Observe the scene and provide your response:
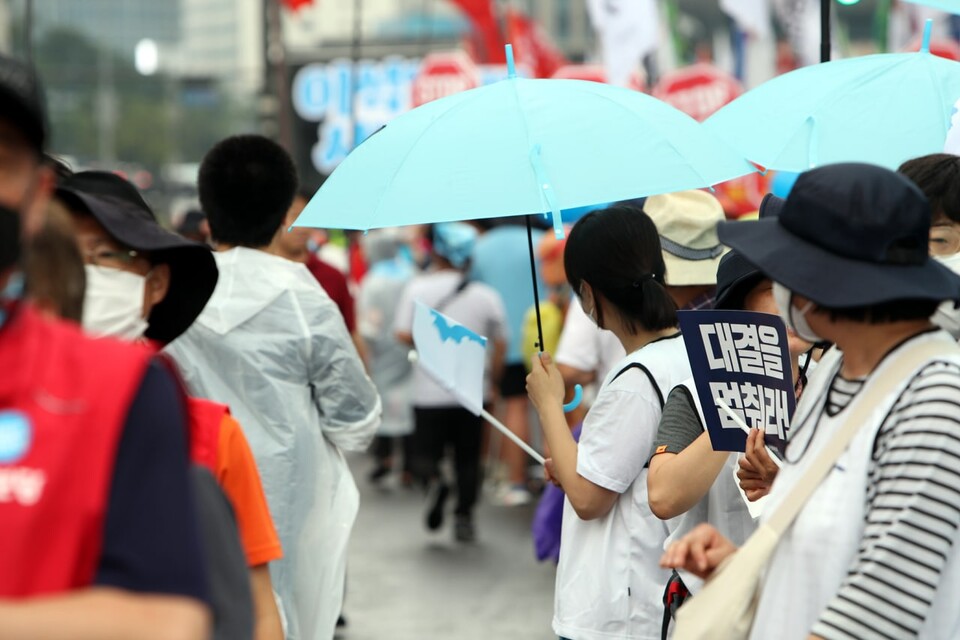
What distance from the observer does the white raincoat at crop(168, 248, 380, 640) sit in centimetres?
419

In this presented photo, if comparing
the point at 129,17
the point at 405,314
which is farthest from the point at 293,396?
the point at 129,17

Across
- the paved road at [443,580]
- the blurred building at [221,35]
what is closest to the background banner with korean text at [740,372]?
the paved road at [443,580]

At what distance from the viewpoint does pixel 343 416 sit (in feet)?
14.6

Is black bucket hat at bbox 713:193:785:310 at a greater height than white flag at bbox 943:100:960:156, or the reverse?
white flag at bbox 943:100:960:156

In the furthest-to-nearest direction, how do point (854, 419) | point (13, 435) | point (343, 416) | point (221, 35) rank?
point (221, 35) < point (343, 416) < point (854, 419) < point (13, 435)

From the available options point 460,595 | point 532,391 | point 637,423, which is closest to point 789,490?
point 637,423

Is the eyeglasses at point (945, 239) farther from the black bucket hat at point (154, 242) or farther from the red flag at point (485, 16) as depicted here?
the red flag at point (485, 16)

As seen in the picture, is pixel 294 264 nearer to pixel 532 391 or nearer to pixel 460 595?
pixel 532 391

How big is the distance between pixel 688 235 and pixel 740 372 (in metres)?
1.55

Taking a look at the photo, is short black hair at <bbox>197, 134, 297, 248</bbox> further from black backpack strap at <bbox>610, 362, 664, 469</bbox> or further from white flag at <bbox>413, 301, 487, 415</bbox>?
black backpack strap at <bbox>610, 362, 664, 469</bbox>

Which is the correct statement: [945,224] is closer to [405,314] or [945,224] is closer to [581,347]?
[581,347]

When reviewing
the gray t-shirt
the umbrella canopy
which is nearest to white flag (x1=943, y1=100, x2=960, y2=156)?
the umbrella canopy

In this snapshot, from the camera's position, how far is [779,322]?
2904mm

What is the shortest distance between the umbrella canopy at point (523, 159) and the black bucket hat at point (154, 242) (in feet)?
2.38
